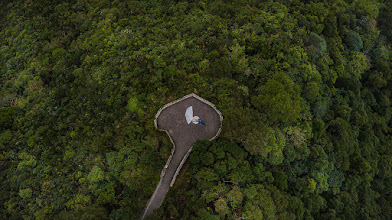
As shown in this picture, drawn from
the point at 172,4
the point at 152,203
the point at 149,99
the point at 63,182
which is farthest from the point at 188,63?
the point at 63,182

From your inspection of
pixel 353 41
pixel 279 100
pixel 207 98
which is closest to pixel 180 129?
pixel 207 98

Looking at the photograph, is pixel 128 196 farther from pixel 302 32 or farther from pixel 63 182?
pixel 302 32

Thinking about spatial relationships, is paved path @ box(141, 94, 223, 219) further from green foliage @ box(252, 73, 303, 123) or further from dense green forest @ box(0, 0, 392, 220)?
green foliage @ box(252, 73, 303, 123)

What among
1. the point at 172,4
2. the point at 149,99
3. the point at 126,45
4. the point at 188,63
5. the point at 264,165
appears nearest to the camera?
the point at 264,165

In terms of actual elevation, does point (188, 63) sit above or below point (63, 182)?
above

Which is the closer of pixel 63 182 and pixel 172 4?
pixel 63 182

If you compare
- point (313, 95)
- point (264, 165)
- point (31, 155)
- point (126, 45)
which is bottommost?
point (31, 155)

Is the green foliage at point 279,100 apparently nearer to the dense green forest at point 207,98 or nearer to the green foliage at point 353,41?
the dense green forest at point 207,98
